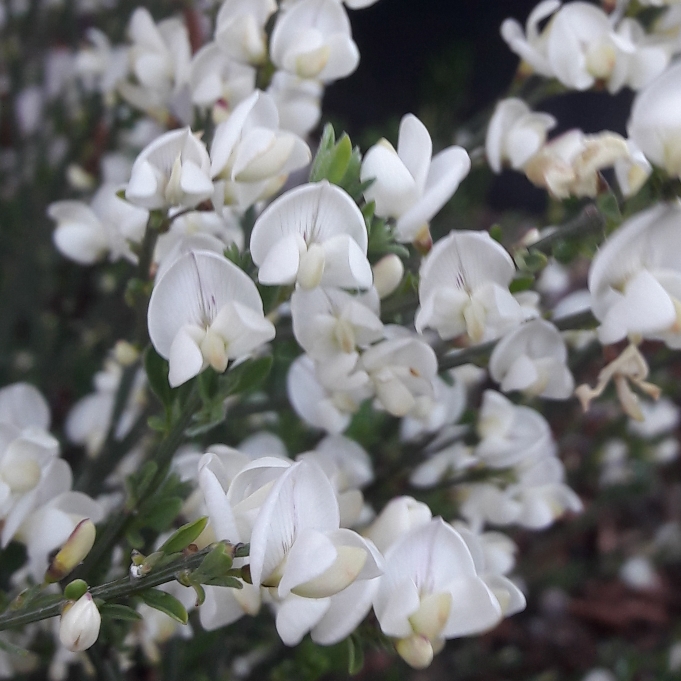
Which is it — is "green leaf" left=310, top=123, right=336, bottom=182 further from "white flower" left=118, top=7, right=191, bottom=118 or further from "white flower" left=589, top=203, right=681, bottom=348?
"white flower" left=118, top=7, right=191, bottom=118

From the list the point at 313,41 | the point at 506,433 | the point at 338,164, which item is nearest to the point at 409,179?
the point at 338,164

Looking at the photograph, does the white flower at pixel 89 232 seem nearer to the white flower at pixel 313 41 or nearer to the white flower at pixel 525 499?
the white flower at pixel 313 41

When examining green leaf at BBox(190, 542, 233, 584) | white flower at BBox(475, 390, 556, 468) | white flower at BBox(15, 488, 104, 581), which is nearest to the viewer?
green leaf at BBox(190, 542, 233, 584)

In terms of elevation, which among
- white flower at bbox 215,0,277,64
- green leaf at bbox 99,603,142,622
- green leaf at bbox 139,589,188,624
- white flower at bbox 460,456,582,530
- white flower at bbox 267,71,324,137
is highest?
white flower at bbox 215,0,277,64

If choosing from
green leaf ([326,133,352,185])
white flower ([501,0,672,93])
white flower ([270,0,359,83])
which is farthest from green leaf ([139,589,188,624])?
white flower ([501,0,672,93])

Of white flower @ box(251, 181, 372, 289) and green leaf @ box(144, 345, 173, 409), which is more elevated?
white flower @ box(251, 181, 372, 289)

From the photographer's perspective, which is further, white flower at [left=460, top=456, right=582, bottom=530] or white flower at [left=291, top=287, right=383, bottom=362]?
white flower at [left=460, top=456, right=582, bottom=530]

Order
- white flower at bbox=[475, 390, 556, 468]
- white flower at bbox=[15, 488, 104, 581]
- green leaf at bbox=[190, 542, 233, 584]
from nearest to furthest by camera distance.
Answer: green leaf at bbox=[190, 542, 233, 584]
white flower at bbox=[15, 488, 104, 581]
white flower at bbox=[475, 390, 556, 468]

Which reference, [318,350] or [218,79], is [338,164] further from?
[218,79]
